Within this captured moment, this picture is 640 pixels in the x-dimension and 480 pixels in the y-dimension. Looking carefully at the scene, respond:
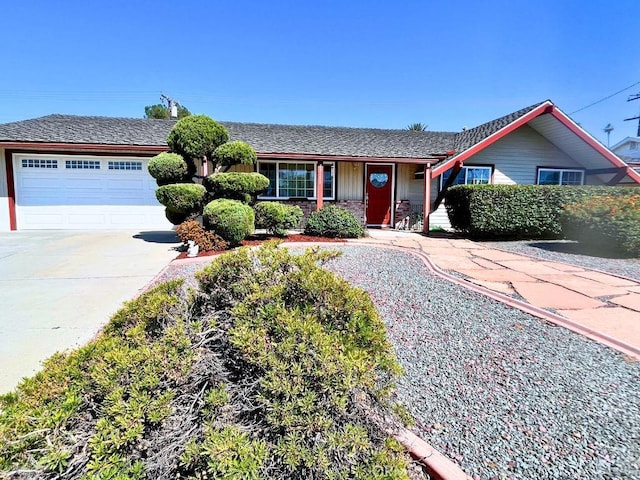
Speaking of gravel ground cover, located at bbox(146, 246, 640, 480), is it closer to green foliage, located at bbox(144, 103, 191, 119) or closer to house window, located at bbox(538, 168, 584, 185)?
house window, located at bbox(538, 168, 584, 185)

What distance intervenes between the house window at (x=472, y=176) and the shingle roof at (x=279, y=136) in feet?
2.97

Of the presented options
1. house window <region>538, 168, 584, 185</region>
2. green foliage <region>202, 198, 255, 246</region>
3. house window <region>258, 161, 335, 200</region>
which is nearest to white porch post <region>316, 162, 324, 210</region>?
house window <region>258, 161, 335, 200</region>

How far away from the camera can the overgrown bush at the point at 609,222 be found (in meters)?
7.58

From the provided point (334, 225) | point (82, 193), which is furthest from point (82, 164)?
point (334, 225)

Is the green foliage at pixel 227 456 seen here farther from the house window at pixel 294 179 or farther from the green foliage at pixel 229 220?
the house window at pixel 294 179

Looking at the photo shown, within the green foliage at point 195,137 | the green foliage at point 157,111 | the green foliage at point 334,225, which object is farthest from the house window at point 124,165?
the green foliage at point 157,111

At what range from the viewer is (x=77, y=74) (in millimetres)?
24359

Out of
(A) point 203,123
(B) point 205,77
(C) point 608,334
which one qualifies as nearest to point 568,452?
(C) point 608,334

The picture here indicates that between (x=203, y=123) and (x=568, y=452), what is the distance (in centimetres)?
976

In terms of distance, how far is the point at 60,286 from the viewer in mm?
5289

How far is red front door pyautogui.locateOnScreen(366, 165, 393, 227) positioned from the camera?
13258 mm

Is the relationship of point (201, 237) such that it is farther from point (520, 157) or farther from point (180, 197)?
point (520, 157)

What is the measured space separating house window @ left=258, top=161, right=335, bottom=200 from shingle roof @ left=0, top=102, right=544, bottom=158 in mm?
742

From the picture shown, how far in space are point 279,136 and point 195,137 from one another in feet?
17.0
